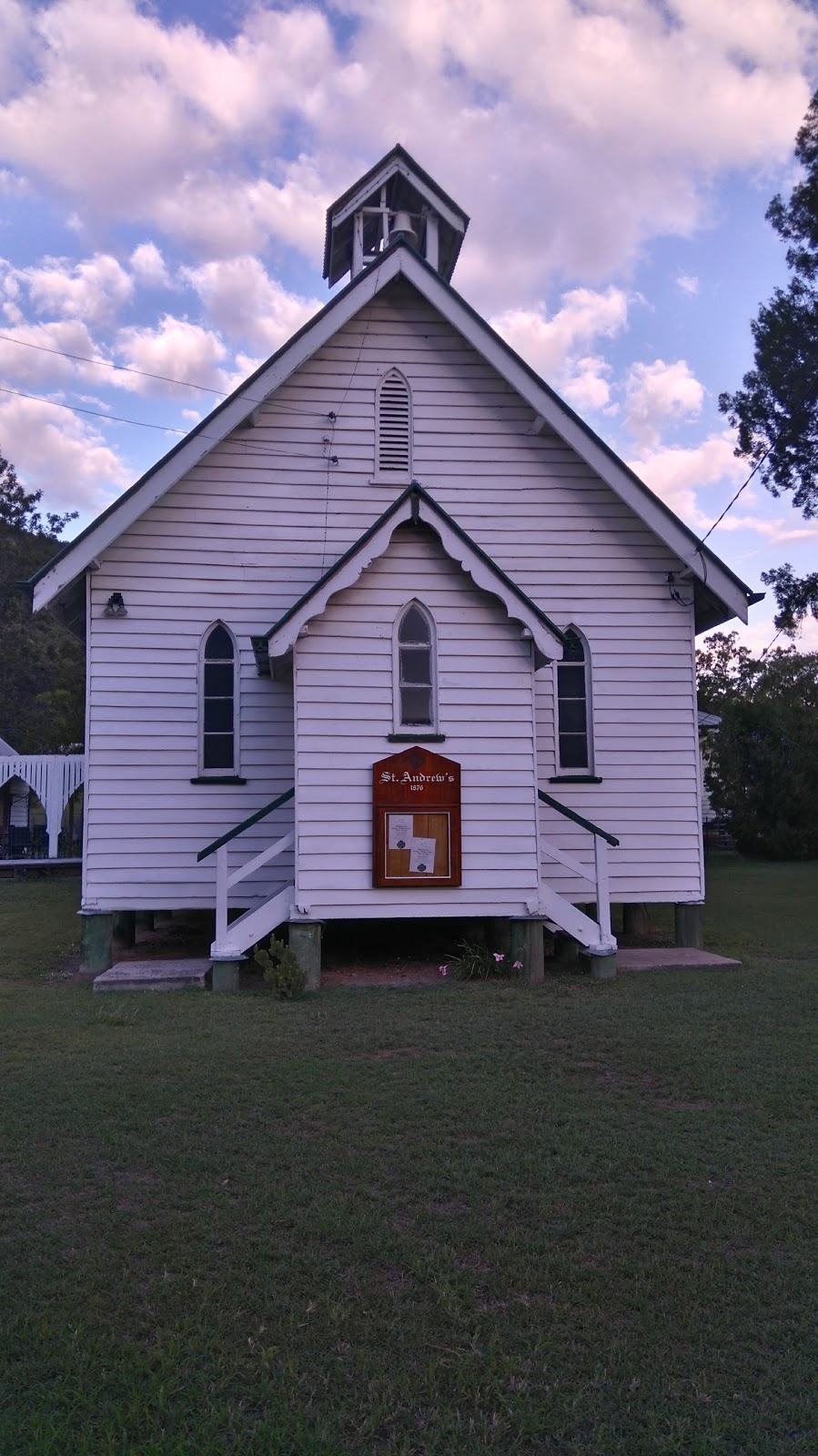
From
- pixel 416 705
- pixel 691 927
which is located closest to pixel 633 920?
pixel 691 927

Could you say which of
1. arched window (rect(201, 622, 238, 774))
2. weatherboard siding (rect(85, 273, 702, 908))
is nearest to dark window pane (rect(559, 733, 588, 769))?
weatherboard siding (rect(85, 273, 702, 908))

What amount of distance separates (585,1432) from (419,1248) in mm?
1436

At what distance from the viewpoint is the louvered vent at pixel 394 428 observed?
Answer: 13883mm

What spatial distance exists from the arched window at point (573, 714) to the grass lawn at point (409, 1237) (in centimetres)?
486

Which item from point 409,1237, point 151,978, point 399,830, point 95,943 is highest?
point 399,830

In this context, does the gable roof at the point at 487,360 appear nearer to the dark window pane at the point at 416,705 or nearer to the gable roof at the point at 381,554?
the gable roof at the point at 381,554

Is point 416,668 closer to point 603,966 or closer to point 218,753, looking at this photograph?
point 218,753

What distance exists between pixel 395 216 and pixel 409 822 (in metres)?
9.58

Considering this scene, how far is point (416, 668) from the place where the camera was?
465 inches

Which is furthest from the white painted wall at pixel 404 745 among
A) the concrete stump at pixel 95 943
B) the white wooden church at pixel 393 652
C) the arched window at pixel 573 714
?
the concrete stump at pixel 95 943

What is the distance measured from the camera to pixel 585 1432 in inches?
148

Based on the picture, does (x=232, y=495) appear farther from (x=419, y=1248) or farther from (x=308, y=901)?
(x=419, y=1248)

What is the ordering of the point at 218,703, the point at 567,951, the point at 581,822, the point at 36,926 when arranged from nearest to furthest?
the point at 581,822
the point at 567,951
the point at 218,703
the point at 36,926

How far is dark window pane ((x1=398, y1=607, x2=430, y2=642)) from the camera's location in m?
11.8
